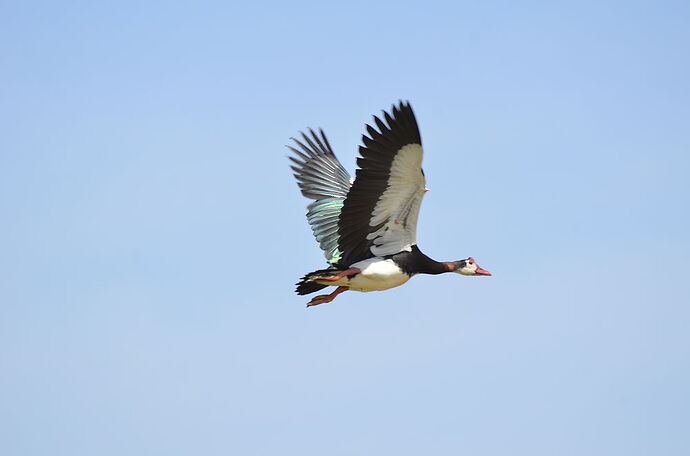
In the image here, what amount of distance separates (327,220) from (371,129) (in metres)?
4.21

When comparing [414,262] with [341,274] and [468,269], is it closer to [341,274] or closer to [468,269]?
[341,274]

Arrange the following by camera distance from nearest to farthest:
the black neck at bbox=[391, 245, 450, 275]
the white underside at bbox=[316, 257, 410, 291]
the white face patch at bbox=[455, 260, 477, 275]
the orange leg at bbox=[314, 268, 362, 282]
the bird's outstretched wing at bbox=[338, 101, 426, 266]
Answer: the bird's outstretched wing at bbox=[338, 101, 426, 266], the orange leg at bbox=[314, 268, 362, 282], the white underside at bbox=[316, 257, 410, 291], the black neck at bbox=[391, 245, 450, 275], the white face patch at bbox=[455, 260, 477, 275]

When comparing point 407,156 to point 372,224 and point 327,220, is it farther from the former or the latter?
point 327,220

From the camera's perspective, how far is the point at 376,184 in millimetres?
15547

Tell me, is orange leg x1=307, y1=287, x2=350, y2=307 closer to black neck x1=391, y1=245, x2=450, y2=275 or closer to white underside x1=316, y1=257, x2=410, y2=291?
white underside x1=316, y1=257, x2=410, y2=291

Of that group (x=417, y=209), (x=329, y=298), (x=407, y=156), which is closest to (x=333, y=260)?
(x=329, y=298)

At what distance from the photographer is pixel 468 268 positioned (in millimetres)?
18297

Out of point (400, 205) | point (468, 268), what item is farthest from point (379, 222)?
point (468, 268)

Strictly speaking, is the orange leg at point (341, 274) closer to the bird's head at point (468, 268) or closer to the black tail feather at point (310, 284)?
the black tail feather at point (310, 284)

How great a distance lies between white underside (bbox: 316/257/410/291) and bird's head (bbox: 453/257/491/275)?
1.68 metres

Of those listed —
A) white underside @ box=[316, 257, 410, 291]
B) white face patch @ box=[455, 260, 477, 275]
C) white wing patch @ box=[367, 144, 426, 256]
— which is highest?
white wing patch @ box=[367, 144, 426, 256]

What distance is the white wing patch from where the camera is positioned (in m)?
15.2

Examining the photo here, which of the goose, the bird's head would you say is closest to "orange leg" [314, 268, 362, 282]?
the goose

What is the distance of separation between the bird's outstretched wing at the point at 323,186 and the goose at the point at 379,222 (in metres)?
0.02
